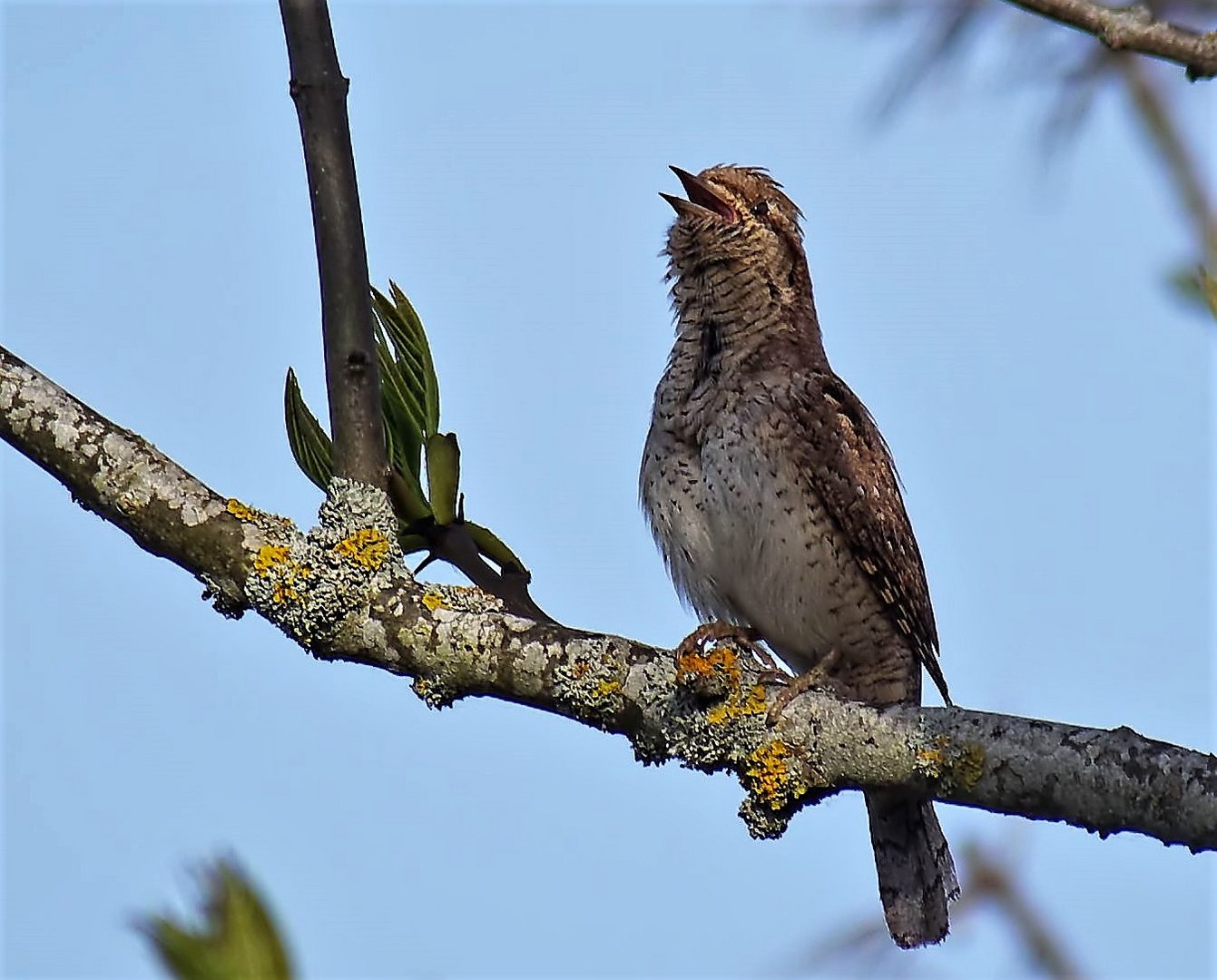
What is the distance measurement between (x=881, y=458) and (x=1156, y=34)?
222cm

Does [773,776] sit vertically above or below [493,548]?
below

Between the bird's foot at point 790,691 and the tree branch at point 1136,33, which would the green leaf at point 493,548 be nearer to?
the bird's foot at point 790,691

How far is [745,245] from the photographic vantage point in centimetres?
447

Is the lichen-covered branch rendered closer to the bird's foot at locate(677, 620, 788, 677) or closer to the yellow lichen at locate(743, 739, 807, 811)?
the yellow lichen at locate(743, 739, 807, 811)

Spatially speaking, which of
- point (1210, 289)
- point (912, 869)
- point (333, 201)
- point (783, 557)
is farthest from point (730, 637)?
point (1210, 289)

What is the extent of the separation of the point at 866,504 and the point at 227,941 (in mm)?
3111

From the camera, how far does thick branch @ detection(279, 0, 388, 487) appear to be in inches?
100

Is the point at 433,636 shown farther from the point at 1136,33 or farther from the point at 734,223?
the point at 734,223

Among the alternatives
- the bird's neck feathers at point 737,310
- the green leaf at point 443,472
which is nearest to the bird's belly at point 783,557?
the bird's neck feathers at point 737,310

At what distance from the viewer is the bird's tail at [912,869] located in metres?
3.80

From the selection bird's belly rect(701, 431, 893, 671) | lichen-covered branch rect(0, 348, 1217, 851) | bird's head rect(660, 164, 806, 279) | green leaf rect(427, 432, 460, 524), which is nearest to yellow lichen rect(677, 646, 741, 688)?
lichen-covered branch rect(0, 348, 1217, 851)

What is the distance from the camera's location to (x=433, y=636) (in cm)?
256

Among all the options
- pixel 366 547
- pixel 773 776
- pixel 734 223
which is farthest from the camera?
pixel 734 223

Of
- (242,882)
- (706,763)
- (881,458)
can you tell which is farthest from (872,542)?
(242,882)
